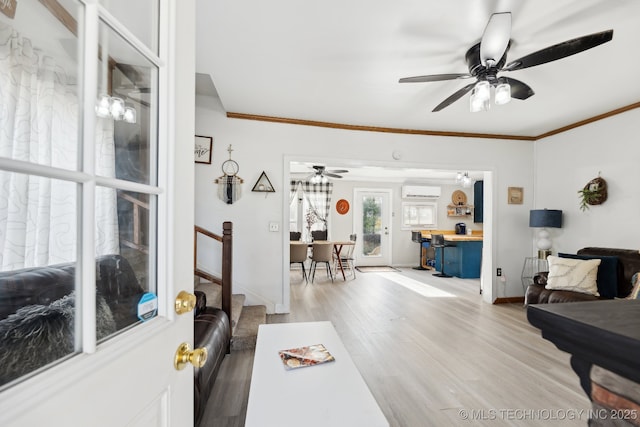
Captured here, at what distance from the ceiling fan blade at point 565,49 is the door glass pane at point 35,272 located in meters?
2.30

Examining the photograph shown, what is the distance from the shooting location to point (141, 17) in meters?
0.62

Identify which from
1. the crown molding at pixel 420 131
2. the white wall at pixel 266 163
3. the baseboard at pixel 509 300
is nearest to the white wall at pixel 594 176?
the crown molding at pixel 420 131

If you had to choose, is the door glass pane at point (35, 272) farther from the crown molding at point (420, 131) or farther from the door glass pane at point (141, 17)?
the crown molding at point (420, 131)

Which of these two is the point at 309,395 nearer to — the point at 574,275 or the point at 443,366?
the point at 443,366

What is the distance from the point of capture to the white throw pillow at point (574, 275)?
2928 mm

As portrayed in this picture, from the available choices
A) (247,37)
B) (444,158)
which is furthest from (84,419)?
(444,158)

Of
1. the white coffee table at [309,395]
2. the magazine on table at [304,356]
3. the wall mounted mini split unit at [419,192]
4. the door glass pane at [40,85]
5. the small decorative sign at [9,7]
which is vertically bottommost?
the white coffee table at [309,395]

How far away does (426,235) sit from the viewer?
6906mm

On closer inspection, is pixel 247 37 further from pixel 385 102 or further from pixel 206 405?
pixel 206 405

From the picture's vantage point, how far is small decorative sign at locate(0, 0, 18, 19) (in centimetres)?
41

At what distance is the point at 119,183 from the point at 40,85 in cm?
19

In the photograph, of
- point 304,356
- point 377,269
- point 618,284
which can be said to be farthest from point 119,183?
point 377,269

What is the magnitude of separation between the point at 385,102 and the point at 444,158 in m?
1.60

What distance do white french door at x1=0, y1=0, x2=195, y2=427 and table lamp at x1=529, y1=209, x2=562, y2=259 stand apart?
4592 mm
